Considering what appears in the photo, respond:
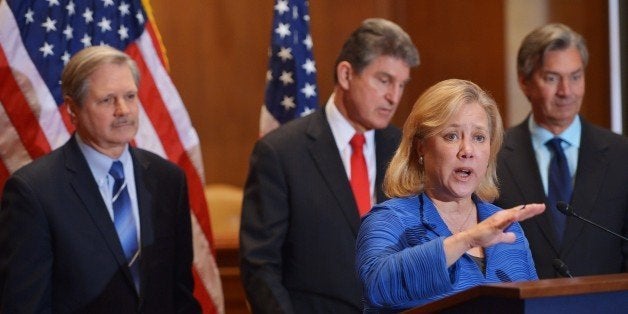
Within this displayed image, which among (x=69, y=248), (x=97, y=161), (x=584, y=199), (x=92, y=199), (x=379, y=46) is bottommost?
(x=584, y=199)

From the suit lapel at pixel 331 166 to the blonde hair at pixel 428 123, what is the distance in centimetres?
119

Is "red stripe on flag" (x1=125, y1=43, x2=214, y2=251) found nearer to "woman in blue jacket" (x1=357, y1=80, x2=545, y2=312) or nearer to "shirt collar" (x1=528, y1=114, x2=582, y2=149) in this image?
"shirt collar" (x1=528, y1=114, x2=582, y2=149)

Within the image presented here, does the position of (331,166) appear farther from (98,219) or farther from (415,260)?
(415,260)

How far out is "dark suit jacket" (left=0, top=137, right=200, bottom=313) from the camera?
3709mm

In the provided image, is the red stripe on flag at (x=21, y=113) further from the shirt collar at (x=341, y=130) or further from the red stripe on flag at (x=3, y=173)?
the shirt collar at (x=341, y=130)

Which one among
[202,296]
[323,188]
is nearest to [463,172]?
[323,188]

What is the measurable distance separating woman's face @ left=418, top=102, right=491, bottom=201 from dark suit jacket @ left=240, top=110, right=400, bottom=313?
1.37 metres

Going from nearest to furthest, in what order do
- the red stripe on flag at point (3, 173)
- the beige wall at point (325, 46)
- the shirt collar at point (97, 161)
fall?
the shirt collar at point (97, 161), the red stripe on flag at point (3, 173), the beige wall at point (325, 46)

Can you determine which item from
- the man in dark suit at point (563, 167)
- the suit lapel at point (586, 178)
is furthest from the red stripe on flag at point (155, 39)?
the suit lapel at point (586, 178)

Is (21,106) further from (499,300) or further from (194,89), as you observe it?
(499,300)

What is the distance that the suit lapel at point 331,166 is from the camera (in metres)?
4.16

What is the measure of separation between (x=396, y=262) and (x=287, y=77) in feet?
8.36

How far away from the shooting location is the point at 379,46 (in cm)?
434

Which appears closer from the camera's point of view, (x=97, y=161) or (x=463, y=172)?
(x=463, y=172)
